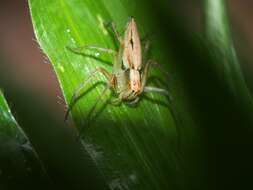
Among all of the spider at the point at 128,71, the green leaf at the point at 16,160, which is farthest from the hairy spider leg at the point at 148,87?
the green leaf at the point at 16,160

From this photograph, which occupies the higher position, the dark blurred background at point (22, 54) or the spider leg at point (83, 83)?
the dark blurred background at point (22, 54)

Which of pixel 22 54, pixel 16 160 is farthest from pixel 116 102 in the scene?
pixel 22 54

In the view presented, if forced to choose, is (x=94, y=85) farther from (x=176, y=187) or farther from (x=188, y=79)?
(x=176, y=187)

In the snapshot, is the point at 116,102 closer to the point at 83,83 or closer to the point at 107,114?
the point at 107,114

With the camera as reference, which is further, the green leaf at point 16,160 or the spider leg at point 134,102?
the spider leg at point 134,102

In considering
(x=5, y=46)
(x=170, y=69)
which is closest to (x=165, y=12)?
(x=170, y=69)

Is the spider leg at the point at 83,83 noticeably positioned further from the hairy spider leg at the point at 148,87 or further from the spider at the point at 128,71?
the hairy spider leg at the point at 148,87
